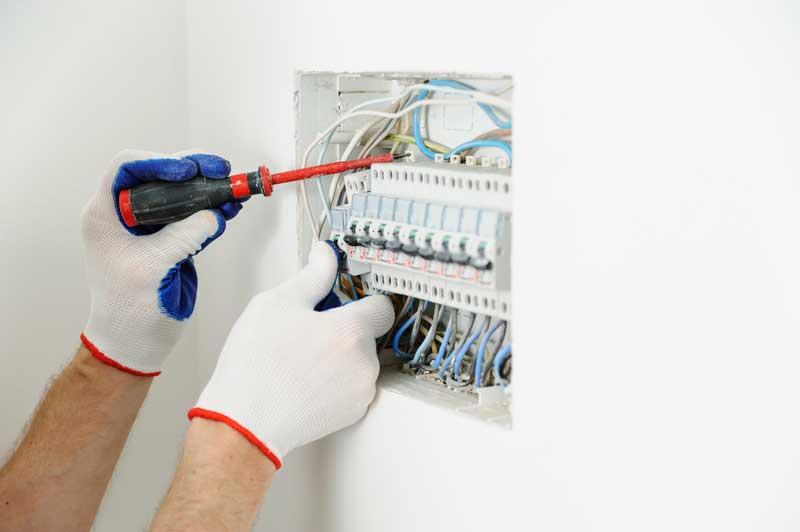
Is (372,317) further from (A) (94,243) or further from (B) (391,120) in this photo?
(A) (94,243)

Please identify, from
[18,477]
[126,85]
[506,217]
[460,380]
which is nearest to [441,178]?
[506,217]

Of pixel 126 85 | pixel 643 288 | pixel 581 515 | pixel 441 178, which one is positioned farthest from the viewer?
pixel 126 85

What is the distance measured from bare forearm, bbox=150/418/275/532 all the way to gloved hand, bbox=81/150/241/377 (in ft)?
Answer: 0.98

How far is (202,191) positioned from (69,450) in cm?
49

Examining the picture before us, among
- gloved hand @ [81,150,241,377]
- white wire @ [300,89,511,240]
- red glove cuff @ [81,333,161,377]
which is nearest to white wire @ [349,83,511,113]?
white wire @ [300,89,511,240]

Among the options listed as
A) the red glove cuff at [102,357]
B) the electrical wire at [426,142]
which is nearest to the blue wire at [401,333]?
the electrical wire at [426,142]

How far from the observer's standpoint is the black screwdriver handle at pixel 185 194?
123 cm

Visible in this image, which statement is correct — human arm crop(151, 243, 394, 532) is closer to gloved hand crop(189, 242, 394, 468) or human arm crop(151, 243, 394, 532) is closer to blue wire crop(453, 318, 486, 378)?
gloved hand crop(189, 242, 394, 468)

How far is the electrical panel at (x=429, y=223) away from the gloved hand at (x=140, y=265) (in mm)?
173

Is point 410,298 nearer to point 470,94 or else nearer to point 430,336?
point 430,336

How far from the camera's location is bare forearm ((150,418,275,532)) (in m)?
1.08

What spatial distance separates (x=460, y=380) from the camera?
1.20 m

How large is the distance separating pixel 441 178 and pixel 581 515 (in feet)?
1.49

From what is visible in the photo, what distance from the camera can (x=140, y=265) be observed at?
4.28 ft
